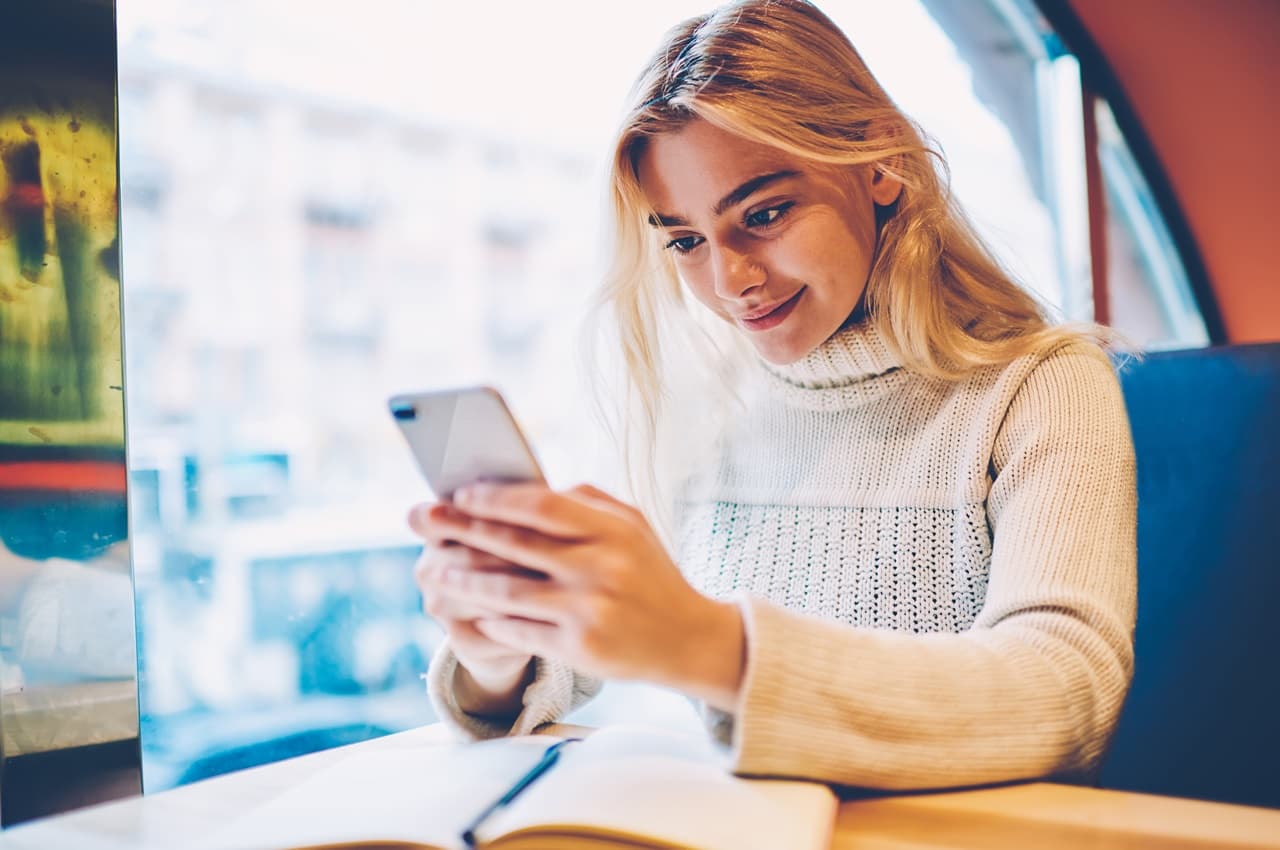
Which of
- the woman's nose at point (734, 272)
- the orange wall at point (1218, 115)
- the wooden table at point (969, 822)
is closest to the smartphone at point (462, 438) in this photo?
the wooden table at point (969, 822)

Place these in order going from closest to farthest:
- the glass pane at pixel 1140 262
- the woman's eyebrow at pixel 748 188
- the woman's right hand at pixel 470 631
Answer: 1. the woman's right hand at pixel 470 631
2. the woman's eyebrow at pixel 748 188
3. the glass pane at pixel 1140 262

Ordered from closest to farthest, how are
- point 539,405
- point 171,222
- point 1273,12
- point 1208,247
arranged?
point 171,222, point 539,405, point 1273,12, point 1208,247

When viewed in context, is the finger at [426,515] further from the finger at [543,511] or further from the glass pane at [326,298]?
the glass pane at [326,298]

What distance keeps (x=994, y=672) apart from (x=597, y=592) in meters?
0.28

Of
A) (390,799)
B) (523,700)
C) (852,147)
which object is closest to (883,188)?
(852,147)

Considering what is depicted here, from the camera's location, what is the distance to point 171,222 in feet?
3.51

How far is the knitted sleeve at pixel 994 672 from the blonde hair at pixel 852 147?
214 millimetres

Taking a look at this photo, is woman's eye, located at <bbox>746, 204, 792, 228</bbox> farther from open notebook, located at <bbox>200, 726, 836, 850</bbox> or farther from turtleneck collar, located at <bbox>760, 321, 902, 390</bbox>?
open notebook, located at <bbox>200, 726, 836, 850</bbox>

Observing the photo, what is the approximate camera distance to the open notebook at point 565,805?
46cm

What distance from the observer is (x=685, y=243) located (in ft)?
3.19

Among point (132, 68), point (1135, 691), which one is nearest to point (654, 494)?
point (1135, 691)

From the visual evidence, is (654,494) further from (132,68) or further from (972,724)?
(132,68)

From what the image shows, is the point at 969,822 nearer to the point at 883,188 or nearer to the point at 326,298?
the point at 883,188

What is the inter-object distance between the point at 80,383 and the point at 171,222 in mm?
313
